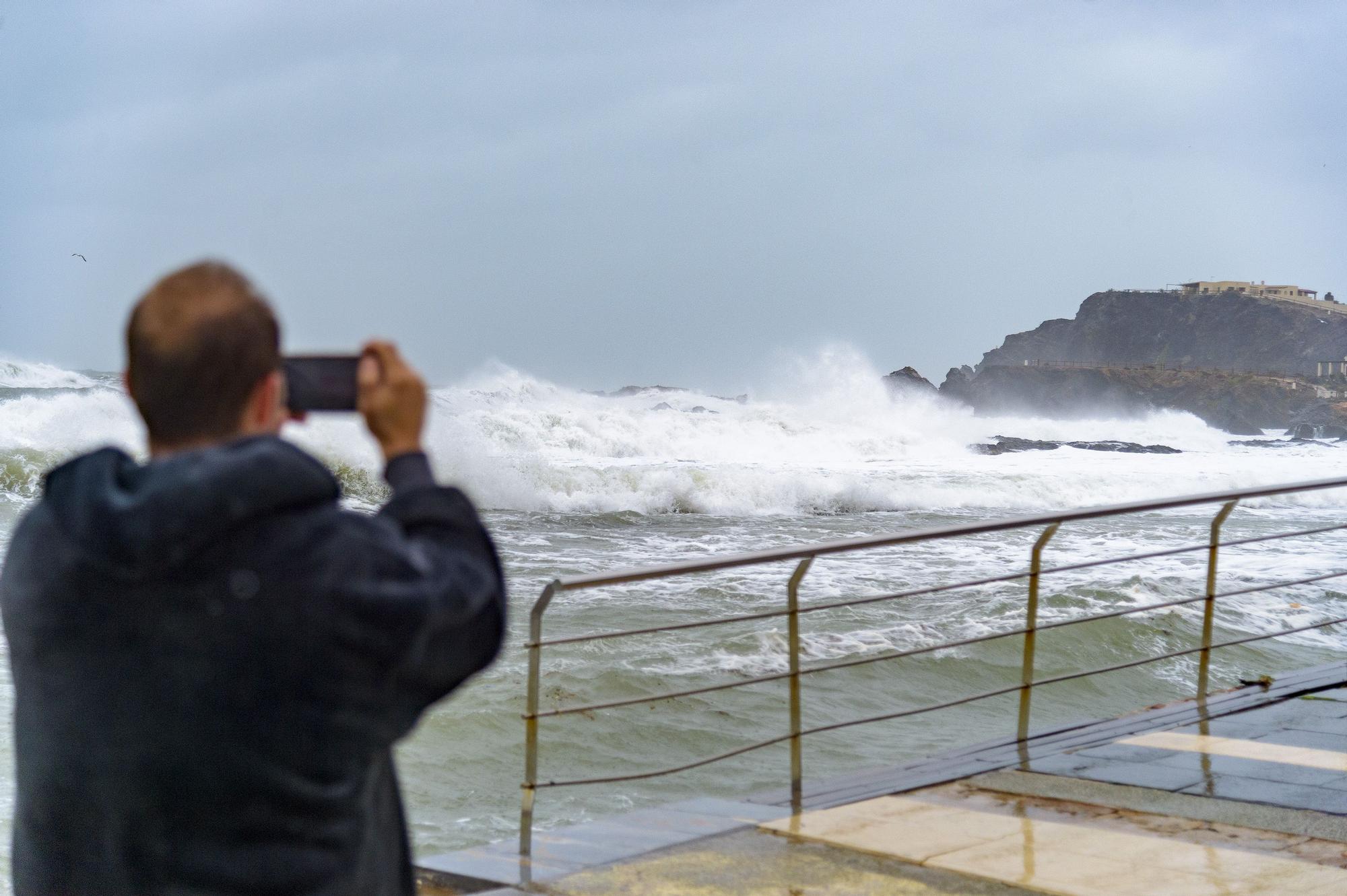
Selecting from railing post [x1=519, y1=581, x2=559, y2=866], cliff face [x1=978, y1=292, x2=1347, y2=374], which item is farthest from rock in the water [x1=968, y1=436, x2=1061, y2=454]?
cliff face [x1=978, y1=292, x2=1347, y2=374]

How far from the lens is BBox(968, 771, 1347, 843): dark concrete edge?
4082 mm

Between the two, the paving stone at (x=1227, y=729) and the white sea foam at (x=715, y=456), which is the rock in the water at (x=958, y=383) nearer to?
the white sea foam at (x=715, y=456)

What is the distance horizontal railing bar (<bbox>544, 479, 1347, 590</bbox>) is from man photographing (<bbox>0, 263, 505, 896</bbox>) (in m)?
2.26

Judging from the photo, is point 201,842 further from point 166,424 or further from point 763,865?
point 763,865

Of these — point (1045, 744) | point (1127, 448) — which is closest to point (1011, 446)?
point (1127, 448)

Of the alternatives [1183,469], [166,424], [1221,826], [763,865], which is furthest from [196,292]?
[1183,469]

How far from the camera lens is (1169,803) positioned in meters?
4.32

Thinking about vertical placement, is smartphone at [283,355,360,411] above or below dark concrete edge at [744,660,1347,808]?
above

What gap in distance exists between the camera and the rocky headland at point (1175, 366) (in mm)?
76875

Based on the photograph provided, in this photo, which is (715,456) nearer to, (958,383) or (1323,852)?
(1323,852)

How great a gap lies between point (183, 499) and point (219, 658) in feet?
0.50

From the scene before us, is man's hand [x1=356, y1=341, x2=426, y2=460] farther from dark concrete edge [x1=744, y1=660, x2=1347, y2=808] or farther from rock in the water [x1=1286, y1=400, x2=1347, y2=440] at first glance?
rock in the water [x1=1286, y1=400, x2=1347, y2=440]

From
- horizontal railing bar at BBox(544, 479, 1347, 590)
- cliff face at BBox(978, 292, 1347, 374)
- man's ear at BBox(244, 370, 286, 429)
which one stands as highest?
cliff face at BBox(978, 292, 1347, 374)

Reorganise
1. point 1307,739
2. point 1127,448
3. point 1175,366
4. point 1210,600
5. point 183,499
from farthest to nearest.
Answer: point 1175,366
point 1127,448
point 1210,600
point 1307,739
point 183,499
